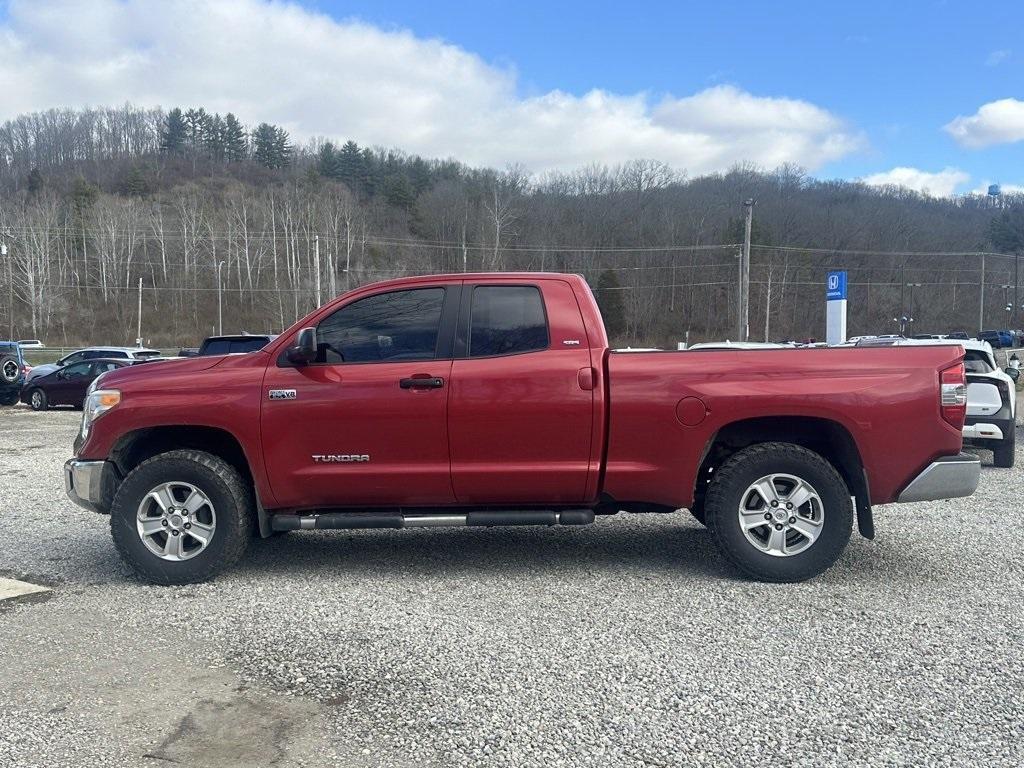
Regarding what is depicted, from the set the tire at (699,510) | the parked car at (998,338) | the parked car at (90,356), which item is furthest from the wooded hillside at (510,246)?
the tire at (699,510)

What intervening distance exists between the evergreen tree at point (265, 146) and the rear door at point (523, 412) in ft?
384

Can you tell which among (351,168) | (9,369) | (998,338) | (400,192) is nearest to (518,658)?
(9,369)

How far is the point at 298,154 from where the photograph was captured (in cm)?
10956

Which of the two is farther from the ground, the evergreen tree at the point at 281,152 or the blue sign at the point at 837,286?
the evergreen tree at the point at 281,152

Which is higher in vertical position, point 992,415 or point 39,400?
point 992,415

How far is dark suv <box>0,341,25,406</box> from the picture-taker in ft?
68.1

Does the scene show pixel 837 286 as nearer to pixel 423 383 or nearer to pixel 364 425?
pixel 423 383

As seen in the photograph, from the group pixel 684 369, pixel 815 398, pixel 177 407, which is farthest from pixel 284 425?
pixel 815 398

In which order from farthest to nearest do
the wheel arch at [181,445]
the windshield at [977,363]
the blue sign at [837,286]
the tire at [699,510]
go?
the blue sign at [837,286], the windshield at [977,363], the tire at [699,510], the wheel arch at [181,445]

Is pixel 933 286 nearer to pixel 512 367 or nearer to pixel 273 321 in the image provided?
pixel 273 321

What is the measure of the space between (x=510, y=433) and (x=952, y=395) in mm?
2775

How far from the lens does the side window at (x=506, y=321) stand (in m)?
5.16

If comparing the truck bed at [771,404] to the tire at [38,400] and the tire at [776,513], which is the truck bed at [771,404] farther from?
the tire at [38,400]

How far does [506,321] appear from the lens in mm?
5234
